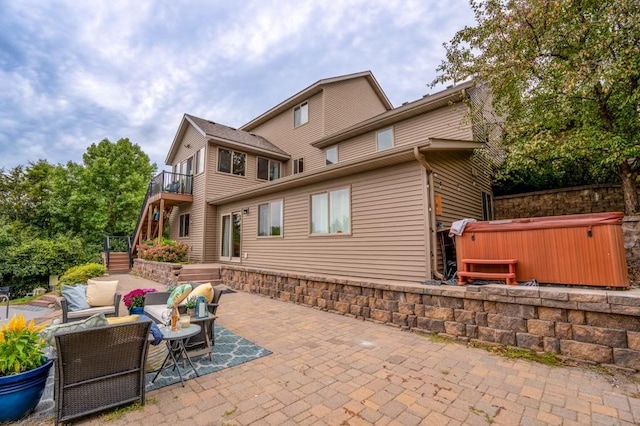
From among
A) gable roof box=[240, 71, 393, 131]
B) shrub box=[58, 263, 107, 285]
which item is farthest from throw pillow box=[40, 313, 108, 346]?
gable roof box=[240, 71, 393, 131]

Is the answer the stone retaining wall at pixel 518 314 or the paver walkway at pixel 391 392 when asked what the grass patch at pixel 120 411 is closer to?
the paver walkway at pixel 391 392

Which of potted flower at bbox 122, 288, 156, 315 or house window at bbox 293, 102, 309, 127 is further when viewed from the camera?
house window at bbox 293, 102, 309, 127

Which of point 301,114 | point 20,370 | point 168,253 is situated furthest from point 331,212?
point 301,114

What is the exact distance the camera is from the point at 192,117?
45.3 feet

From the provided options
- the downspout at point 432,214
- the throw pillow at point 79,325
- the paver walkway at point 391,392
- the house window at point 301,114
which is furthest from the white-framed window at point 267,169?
the throw pillow at point 79,325

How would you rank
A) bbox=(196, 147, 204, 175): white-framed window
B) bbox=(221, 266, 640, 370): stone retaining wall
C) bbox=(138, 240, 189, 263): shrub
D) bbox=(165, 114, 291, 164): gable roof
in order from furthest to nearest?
1. bbox=(196, 147, 204, 175): white-framed window
2. bbox=(165, 114, 291, 164): gable roof
3. bbox=(138, 240, 189, 263): shrub
4. bbox=(221, 266, 640, 370): stone retaining wall

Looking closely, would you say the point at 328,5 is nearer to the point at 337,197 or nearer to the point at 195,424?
the point at 337,197

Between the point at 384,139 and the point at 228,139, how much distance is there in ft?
22.5

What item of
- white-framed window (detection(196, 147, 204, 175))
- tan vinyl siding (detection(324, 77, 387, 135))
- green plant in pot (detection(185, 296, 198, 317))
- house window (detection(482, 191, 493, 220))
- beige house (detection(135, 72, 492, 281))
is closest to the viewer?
green plant in pot (detection(185, 296, 198, 317))

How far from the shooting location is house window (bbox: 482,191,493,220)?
9.56 metres

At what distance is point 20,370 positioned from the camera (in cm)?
251

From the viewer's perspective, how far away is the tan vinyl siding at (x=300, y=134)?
13492mm

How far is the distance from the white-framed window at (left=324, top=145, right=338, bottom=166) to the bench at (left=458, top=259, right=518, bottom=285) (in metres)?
8.21

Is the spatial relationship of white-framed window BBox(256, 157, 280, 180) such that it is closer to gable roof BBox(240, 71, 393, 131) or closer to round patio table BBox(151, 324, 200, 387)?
gable roof BBox(240, 71, 393, 131)
